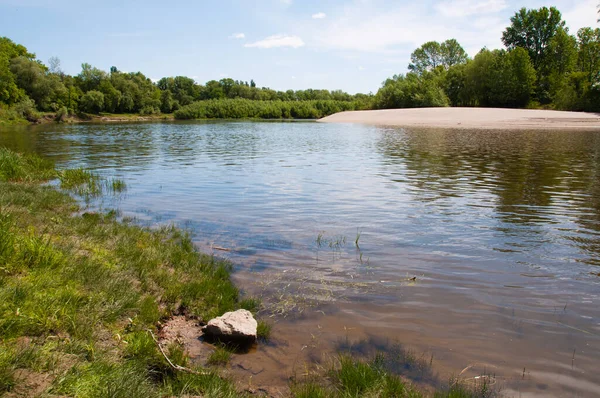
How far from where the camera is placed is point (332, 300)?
6.64 meters

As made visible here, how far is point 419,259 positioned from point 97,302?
6192 millimetres

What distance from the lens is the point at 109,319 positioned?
190 inches

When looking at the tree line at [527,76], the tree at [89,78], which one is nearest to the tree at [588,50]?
the tree line at [527,76]

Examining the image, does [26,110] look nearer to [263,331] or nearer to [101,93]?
[101,93]

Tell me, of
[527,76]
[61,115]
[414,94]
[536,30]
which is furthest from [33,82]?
[536,30]

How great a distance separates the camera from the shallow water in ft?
16.7

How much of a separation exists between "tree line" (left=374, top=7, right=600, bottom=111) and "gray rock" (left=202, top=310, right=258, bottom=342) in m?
82.9

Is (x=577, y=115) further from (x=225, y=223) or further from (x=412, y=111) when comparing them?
(x=225, y=223)

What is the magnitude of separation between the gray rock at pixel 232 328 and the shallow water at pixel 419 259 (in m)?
0.28

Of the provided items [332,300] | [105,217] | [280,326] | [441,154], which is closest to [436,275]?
[332,300]

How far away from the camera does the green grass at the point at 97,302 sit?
3.57m

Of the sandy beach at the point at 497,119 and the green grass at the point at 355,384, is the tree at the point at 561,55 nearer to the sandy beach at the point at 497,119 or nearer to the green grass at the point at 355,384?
the sandy beach at the point at 497,119

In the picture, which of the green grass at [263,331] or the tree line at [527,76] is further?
the tree line at [527,76]

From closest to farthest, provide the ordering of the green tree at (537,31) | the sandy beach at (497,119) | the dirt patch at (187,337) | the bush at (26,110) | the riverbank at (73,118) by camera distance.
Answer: the dirt patch at (187,337), the sandy beach at (497,119), the riverbank at (73,118), the bush at (26,110), the green tree at (537,31)
